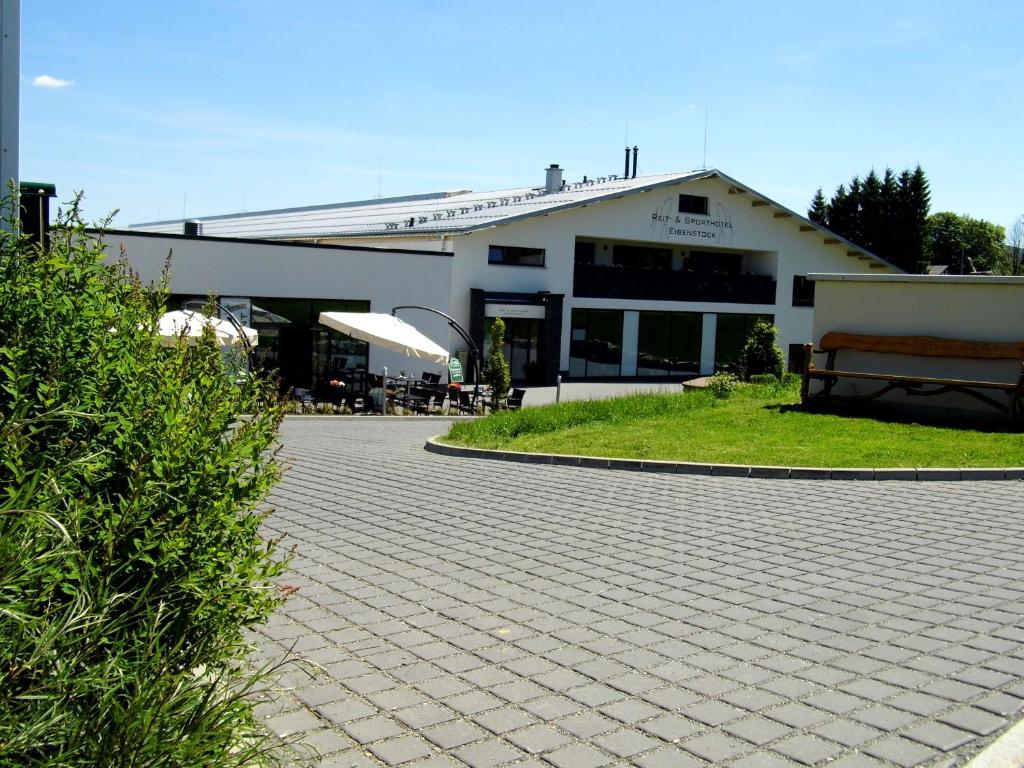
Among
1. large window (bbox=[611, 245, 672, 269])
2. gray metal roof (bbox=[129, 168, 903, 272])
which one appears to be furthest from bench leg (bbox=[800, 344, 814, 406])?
large window (bbox=[611, 245, 672, 269])

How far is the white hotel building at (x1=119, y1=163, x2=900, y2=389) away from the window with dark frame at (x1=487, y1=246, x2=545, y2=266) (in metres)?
0.06

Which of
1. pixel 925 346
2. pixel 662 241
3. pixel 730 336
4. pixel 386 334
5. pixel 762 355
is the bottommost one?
pixel 762 355

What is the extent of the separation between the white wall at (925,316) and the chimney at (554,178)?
84.7ft

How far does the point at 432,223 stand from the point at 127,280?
34658 millimetres

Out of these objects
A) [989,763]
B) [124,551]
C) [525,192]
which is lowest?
[989,763]

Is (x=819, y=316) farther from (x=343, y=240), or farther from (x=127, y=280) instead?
(x=343, y=240)

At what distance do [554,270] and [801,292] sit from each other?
13.5m

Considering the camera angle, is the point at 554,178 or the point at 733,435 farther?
the point at 554,178

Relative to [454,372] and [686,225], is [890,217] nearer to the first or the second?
[686,225]

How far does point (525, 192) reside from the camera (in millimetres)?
45688

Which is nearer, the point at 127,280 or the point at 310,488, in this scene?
the point at 127,280

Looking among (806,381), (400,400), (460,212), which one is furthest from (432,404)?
(460,212)

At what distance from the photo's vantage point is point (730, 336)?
44.2m

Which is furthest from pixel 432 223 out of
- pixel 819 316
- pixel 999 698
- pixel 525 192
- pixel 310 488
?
pixel 999 698
